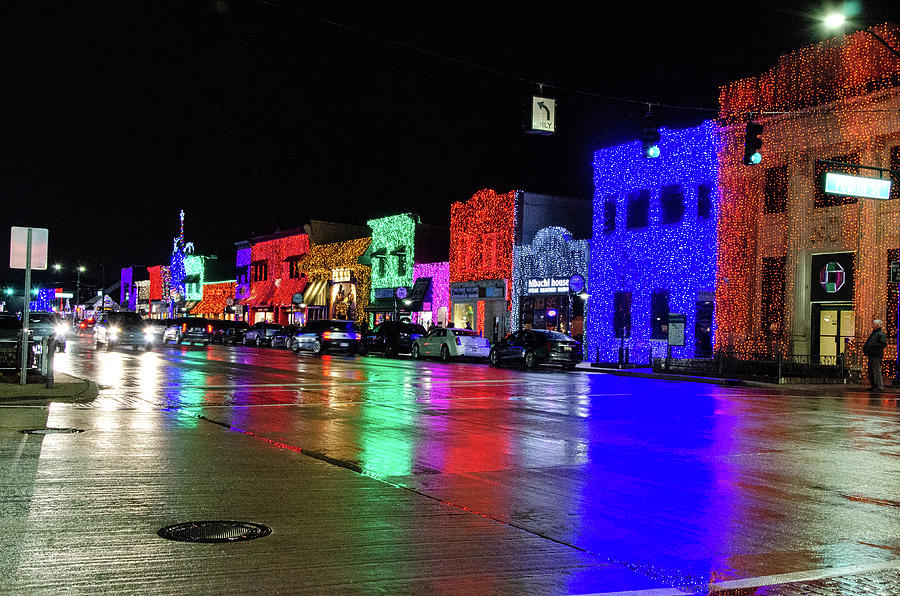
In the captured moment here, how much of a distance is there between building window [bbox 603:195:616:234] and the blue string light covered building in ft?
0.15

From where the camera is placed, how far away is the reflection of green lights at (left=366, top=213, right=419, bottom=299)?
5759 centimetres

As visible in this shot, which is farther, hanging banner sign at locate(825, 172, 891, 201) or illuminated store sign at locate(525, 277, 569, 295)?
illuminated store sign at locate(525, 277, 569, 295)

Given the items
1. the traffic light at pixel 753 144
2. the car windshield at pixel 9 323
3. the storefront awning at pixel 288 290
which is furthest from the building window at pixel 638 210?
the storefront awning at pixel 288 290

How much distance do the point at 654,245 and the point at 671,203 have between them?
1880 mm

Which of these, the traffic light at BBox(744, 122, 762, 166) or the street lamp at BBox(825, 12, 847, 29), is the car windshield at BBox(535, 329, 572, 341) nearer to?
the traffic light at BBox(744, 122, 762, 166)

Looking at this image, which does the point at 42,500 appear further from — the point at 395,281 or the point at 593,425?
the point at 395,281

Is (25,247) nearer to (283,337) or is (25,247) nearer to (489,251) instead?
(489,251)

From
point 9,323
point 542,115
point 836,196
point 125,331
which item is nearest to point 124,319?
point 125,331

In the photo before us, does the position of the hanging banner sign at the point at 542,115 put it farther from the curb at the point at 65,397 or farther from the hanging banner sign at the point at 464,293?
the hanging banner sign at the point at 464,293

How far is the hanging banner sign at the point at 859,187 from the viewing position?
22.9 meters

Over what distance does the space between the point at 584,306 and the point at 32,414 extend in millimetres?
31084

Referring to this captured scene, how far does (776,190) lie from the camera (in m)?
32.5

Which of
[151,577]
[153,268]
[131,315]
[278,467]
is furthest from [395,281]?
[153,268]

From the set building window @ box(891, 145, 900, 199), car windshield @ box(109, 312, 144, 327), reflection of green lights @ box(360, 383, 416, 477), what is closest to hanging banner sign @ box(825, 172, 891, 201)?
building window @ box(891, 145, 900, 199)
